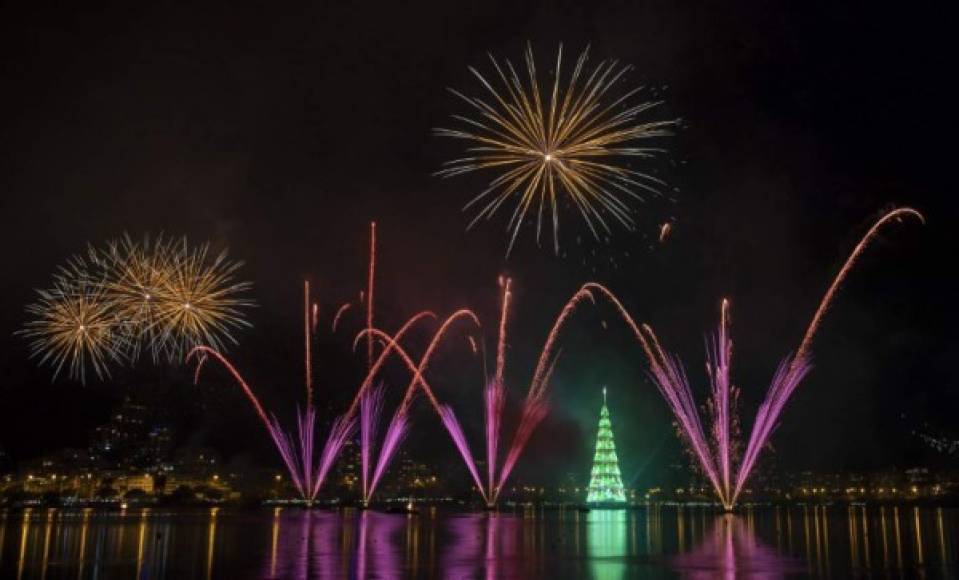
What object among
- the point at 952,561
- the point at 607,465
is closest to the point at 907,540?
the point at 952,561

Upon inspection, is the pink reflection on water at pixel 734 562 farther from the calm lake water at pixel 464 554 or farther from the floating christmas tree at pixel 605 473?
the floating christmas tree at pixel 605 473

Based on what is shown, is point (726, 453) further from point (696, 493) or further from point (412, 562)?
point (696, 493)

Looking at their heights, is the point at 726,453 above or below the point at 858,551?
above

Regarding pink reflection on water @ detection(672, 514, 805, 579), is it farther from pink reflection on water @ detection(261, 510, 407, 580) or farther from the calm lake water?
pink reflection on water @ detection(261, 510, 407, 580)

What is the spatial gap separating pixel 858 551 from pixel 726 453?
20.7m

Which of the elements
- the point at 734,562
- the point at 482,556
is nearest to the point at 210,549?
the point at 482,556

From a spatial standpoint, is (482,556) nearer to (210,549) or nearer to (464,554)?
(464,554)

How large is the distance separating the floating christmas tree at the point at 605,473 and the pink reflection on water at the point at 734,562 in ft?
310

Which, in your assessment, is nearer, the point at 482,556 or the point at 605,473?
the point at 482,556

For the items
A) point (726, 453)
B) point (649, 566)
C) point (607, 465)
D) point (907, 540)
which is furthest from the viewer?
point (607, 465)

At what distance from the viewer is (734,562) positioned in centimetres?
3228

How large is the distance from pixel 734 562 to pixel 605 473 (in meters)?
110

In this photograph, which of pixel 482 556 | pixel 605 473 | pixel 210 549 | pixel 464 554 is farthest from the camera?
pixel 605 473

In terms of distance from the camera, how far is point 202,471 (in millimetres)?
147125
